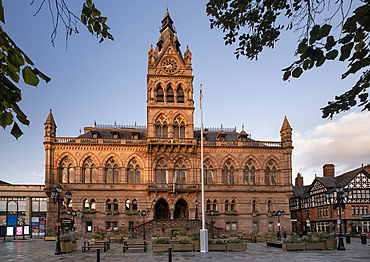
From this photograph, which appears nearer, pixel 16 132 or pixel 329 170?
pixel 16 132

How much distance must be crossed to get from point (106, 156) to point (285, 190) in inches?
1008

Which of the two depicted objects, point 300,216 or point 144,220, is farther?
point 300,216

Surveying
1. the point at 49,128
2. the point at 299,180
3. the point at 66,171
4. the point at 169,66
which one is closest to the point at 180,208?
the point at 66,171

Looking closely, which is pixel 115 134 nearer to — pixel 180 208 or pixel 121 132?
pixel 121 132

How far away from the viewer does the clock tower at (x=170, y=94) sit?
48.9 meters

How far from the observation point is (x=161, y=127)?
49.0 metres

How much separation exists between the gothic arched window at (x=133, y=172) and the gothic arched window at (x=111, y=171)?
1761mm

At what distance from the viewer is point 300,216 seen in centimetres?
6744

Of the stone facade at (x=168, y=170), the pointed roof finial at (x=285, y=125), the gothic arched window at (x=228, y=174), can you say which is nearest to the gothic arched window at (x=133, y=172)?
the stone facade at (x=168, y=170)

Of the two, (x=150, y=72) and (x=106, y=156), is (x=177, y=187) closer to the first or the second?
(x=106, y=156)

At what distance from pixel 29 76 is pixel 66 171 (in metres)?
44.4

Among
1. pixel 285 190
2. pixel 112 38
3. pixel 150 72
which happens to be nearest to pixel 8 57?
pixel 112 38

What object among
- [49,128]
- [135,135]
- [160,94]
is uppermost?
[160,94]

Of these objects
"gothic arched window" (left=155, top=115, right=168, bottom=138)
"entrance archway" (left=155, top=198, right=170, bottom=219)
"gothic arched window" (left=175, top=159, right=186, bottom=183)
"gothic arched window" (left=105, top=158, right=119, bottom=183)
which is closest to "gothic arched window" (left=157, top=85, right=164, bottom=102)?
"gothic arched window" (left=155, top=115, right=168, bottom=138)
